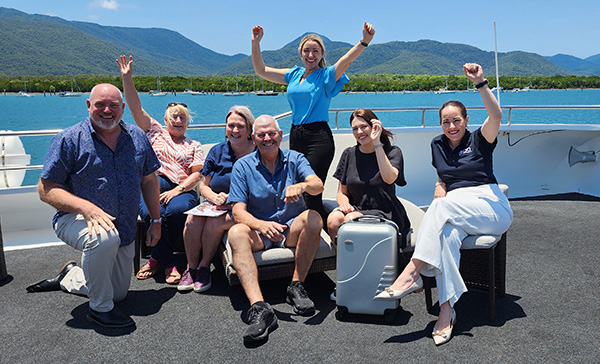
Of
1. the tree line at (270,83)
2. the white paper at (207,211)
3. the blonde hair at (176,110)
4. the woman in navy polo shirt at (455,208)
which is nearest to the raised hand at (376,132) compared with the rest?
the woman in navy polo shirt at (455,208)

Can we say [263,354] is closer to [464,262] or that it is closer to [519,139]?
[464,262]

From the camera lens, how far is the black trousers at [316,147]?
3.22m

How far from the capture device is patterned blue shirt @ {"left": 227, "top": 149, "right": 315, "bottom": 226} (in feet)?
9.25

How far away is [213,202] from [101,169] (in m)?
0.80

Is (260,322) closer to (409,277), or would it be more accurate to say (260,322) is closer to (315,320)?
(315,320)

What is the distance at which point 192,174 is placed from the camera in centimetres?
341

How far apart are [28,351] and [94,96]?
4.42 feet

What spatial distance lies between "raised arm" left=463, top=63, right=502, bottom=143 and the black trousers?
1041 millimetres

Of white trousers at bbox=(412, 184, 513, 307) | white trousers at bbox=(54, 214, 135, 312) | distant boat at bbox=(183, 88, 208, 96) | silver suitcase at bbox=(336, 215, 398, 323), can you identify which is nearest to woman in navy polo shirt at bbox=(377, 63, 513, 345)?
white trousers at bbox=(412, 184, 513, 307)

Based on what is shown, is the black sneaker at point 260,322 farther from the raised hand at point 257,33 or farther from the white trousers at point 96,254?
the raised hand at point 257,33

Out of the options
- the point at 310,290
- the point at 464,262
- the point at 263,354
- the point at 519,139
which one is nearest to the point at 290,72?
the point at 310,290

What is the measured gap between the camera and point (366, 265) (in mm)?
2520

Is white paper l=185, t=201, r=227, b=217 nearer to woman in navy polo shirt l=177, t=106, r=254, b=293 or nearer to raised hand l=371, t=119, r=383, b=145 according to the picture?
woman in navy polo shirt l=177, t=106, r=254, b=293

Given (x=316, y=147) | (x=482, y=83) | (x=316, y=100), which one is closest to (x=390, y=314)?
(x=316, y=147)
